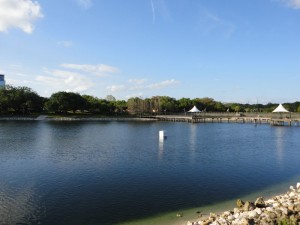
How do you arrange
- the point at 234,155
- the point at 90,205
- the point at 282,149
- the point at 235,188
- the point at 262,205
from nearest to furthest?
the point at 262,205 → the point at 90,205 → the point at 235,188 → the point at 234,155 → the point at 282,149

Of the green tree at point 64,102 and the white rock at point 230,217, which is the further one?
the green tree at point 64,102

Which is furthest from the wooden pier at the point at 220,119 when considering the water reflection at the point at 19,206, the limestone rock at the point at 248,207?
the water reflection at the point at 19,206

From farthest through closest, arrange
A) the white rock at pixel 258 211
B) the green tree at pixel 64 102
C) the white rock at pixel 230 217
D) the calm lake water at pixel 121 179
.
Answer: the green tree at pixel 64 102
the calm lake water at pixel 121 179
the white rock at pixel 258 211
the white rock at pixel 230 217

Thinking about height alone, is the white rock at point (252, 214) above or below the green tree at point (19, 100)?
below

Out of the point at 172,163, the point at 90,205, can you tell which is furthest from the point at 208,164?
the point at 90,205

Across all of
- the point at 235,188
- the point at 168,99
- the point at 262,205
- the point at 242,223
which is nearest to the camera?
the point at 242,223

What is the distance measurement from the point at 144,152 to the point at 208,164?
9402 mm

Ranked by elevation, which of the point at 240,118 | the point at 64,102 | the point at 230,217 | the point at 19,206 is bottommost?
the point at 19,206

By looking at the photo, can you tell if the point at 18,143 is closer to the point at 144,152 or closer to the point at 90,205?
the point at 144,152

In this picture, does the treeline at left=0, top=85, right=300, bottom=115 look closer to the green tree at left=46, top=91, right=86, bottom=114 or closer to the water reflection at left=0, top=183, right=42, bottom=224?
the green tree at left=46, top=91, right=86, bottom=114

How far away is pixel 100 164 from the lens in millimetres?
28562

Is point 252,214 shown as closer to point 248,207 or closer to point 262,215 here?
point 262,215

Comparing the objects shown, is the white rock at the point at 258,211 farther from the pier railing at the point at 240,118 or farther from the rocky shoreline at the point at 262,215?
the pier railing at the point at 240,118

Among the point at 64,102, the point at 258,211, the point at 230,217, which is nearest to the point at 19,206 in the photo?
the point at 230,217
